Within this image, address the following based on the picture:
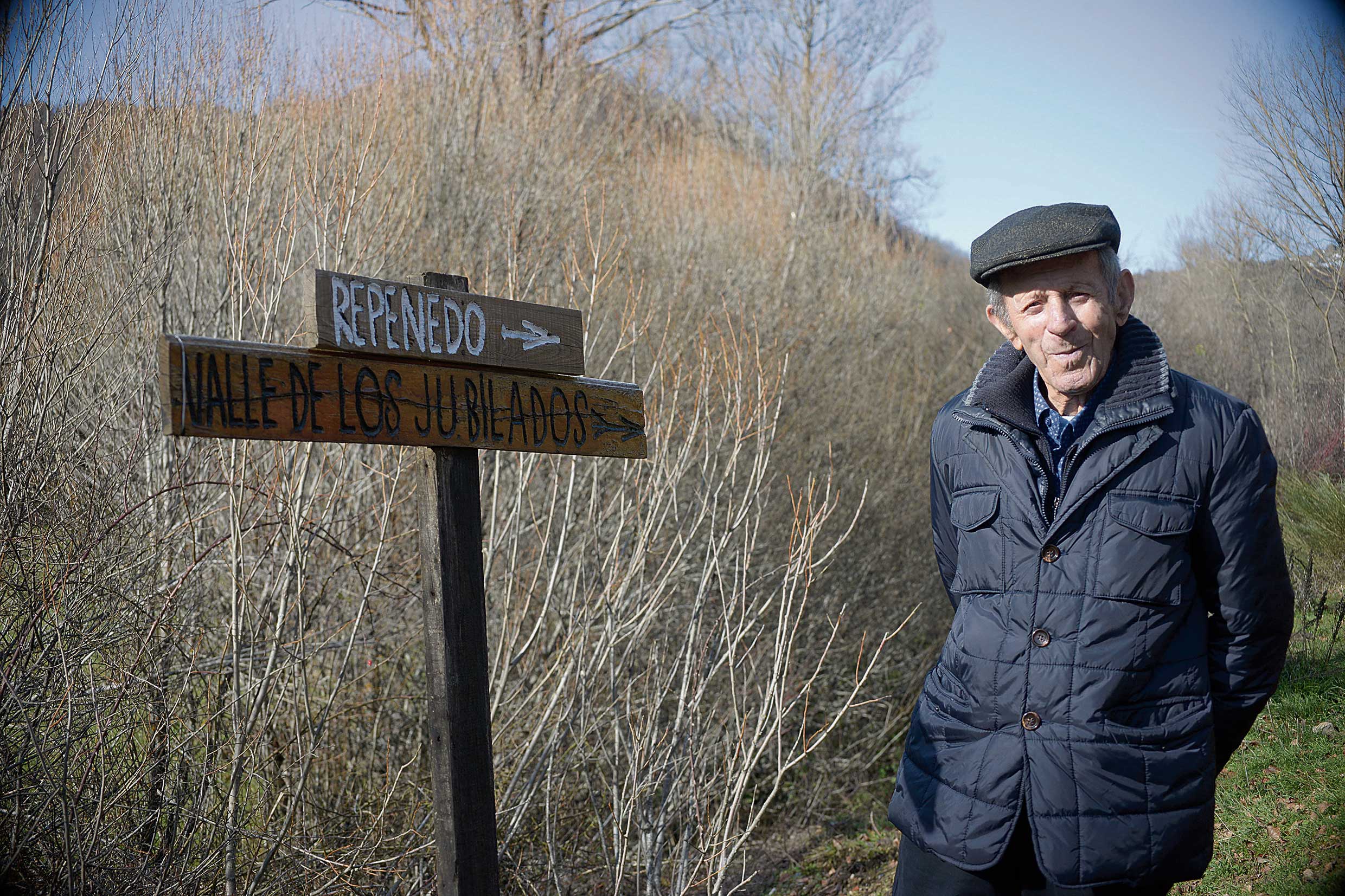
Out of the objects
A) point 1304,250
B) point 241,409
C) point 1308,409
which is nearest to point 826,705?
point 1308,409

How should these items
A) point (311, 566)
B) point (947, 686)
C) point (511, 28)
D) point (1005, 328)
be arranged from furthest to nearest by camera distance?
point (511, 28) < point (311, 566) < point (1005, 328) < point (947, 686)

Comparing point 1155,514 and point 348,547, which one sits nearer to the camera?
point 1155,514

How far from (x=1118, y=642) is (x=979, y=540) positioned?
30 centimetres

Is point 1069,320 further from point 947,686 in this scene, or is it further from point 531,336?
point 531,336

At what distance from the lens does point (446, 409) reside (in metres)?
1.74

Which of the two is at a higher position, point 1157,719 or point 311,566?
point 311,566

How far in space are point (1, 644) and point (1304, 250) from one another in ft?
20.4

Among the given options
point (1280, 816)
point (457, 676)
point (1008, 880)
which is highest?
point (457, 676)

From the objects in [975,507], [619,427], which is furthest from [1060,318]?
[619,427]

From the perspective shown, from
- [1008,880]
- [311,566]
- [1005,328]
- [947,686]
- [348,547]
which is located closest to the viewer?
[1008,880]

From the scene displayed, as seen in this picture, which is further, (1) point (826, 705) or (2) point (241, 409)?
(1) point (826, 705)

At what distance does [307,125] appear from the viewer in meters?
5.81

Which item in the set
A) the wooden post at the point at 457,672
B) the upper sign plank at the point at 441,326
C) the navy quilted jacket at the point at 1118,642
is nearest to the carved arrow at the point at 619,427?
the upper sign plank at the point at 441,326

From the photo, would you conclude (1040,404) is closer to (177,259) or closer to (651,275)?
(177,259)
